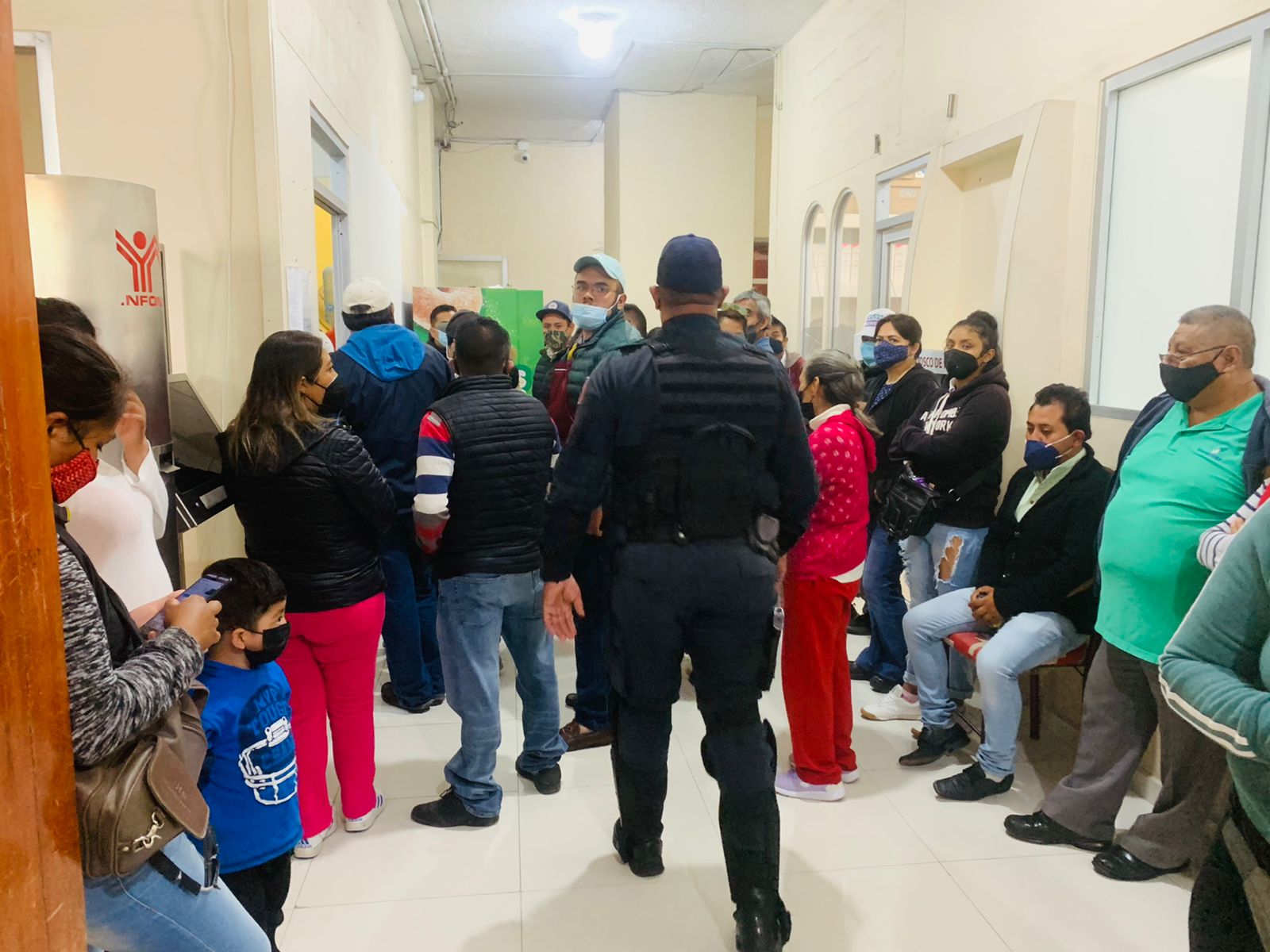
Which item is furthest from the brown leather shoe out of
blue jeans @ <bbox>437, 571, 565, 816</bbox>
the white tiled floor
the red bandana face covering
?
the red bandana face covering

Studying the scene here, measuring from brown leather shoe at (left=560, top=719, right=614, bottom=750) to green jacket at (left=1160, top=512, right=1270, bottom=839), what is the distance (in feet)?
7.11

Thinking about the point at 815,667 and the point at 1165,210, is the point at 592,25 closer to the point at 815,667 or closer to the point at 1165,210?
the point at 1165,210

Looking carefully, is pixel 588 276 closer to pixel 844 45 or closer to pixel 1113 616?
pixel 1113 616

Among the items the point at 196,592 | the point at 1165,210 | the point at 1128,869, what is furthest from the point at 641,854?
the point at 1165,210

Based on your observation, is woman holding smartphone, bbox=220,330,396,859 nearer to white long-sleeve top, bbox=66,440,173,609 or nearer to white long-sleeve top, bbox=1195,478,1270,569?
white long-sleeve top, bbox=66,440,173,609

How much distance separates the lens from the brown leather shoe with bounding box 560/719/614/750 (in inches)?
126

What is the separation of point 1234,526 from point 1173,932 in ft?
3.33

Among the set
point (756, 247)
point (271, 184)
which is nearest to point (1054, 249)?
point (271, 184)

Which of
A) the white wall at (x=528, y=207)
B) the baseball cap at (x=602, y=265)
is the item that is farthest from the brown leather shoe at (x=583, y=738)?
the white wall at (x=528, y=207)

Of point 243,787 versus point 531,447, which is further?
point 531,447

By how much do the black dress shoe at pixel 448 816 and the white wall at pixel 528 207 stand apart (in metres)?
9.10

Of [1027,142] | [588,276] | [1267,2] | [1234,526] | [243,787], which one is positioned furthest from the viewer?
[1027,142]

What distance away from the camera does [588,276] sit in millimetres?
3135

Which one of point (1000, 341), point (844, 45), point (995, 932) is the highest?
point (844, 45)
